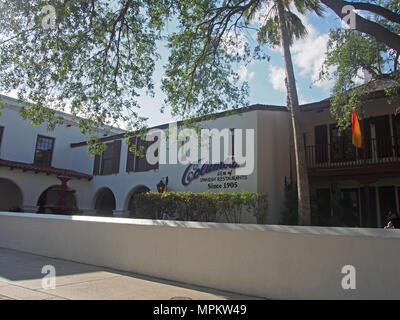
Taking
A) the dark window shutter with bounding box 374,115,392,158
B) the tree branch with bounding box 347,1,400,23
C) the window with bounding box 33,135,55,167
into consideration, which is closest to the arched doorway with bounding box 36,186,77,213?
the window with bounding box 33,135,55,167

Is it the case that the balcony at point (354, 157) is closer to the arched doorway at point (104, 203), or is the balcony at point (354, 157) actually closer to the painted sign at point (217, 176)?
the painted sign at point (217, 176)

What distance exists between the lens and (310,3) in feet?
38.8

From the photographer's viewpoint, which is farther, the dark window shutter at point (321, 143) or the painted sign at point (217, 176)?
the dark window shutter at point (321, 143)

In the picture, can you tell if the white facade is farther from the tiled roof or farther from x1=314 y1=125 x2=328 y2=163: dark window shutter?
x1=314 y1=125 x2=328 y2=163: dark window shutter

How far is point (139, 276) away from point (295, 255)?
3.58 meters

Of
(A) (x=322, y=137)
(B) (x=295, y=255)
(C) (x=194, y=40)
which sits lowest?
(B) (x=295, y=255)

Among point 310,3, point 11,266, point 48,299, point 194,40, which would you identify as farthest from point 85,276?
point 310,3

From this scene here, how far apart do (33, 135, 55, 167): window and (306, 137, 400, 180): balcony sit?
16821 mm

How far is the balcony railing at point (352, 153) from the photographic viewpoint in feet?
40.9

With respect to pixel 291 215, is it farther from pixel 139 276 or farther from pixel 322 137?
pixel 139 276

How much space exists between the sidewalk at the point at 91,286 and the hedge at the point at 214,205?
514 cm

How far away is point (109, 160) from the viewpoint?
2006 cm

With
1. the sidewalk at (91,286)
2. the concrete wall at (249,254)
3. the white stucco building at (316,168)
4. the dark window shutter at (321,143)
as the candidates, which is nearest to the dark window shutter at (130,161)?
the white stucco building at (316,168)

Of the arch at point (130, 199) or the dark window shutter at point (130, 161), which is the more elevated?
the dark window shutter at point (130, 161)
